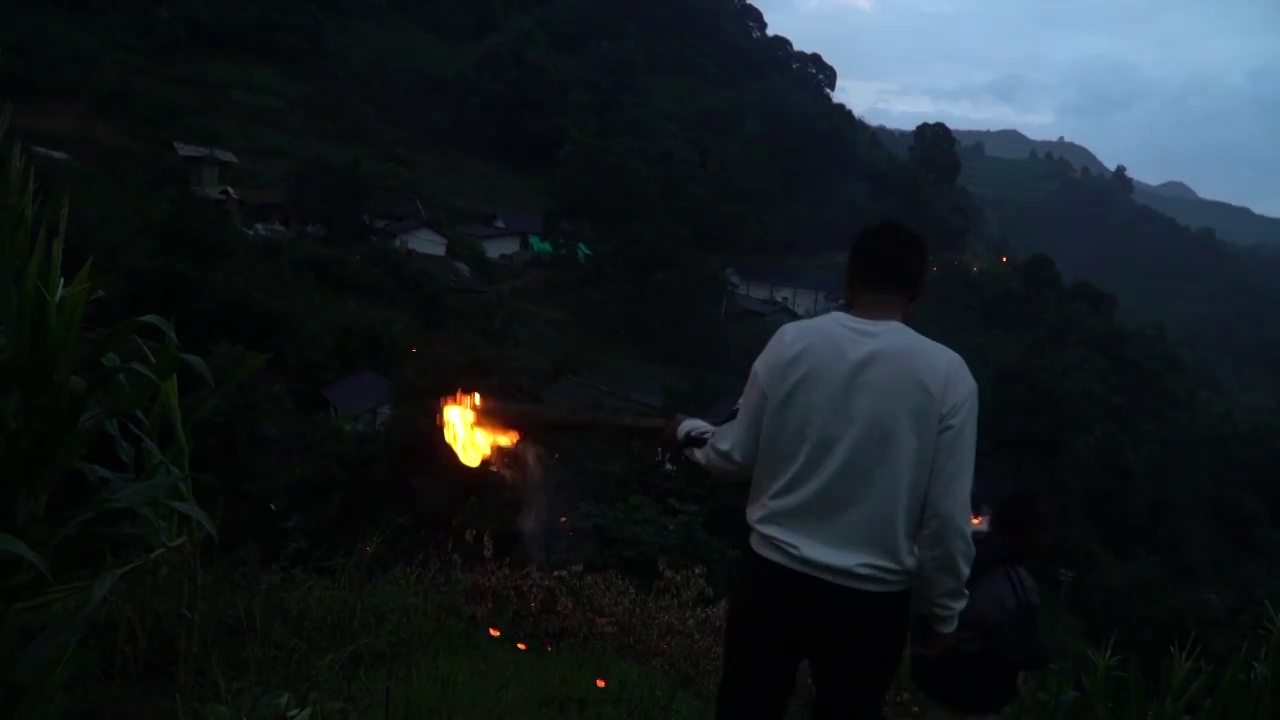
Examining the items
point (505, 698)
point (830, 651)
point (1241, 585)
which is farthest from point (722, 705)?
point (1241, 585)

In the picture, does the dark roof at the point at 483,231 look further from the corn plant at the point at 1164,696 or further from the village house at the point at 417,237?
the corn plant at the point at 1164,696

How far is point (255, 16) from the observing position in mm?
42156

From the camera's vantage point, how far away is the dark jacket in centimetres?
243

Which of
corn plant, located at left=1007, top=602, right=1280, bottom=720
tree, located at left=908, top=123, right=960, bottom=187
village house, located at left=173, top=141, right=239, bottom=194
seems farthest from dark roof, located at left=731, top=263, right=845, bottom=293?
corn plant, located at left=1007, top=602, right=1280, bottom=720

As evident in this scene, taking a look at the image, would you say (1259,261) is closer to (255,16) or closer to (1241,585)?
(1241,585)

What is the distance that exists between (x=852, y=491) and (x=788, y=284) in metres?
34.8

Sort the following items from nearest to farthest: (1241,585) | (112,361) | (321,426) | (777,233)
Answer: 1. (112,361)
2. (321,426)
3. (1241,585)
4. (777,233)

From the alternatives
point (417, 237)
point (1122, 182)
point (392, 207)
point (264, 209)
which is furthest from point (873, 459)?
point (1122, 182)

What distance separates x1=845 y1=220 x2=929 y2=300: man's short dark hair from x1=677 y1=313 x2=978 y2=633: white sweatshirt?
0.31 feet

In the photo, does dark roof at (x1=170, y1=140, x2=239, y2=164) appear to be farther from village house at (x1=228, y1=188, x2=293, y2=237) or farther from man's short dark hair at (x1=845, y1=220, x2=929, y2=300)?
man's short dark hair at (x1=845, y1=220, x2=929, y2=300)

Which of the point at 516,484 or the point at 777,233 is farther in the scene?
the point at 777,233

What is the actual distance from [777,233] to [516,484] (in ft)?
119

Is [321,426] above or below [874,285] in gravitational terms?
below

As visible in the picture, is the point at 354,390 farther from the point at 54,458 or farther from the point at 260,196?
the point at 260,196
